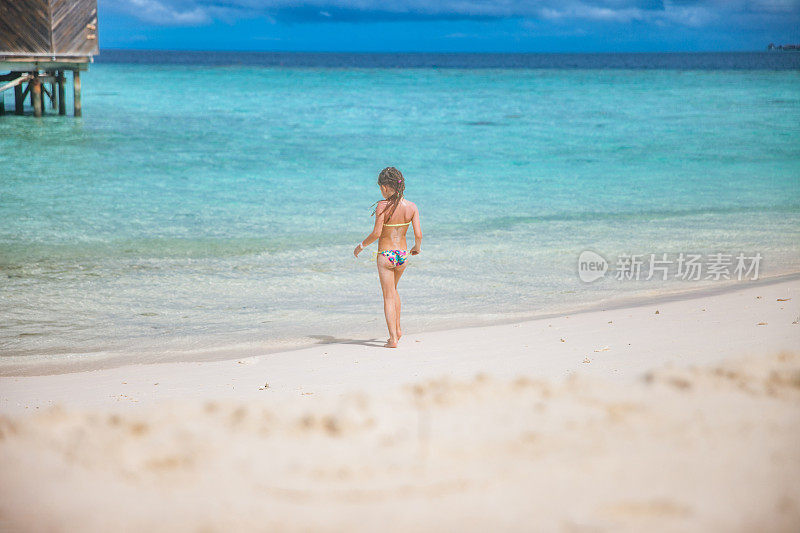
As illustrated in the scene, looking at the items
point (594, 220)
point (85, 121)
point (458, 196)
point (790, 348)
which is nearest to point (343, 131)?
point (85, 121)

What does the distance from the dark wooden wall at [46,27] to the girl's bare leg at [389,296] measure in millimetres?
22365

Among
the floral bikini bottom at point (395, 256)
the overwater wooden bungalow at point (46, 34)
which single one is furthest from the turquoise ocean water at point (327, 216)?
the overwater wooden bungalow at point (46, 34)

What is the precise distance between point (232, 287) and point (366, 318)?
2.03 meters

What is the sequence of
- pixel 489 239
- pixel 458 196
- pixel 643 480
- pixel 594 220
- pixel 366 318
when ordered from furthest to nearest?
pixel 458 196 < pixel 594 220 < pixel 489 239 < pixel 366 318 < pixel 643 480

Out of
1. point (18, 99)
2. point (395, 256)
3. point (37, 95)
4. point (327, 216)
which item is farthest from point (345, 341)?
point (18, 99)

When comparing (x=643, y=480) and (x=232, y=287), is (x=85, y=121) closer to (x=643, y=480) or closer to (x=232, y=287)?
(x=232, y=287)

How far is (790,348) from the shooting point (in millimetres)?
4375

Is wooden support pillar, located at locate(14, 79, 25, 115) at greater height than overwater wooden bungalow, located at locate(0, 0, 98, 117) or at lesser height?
lesser

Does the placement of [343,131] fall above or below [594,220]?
above

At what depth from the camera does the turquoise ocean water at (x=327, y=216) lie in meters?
6.87

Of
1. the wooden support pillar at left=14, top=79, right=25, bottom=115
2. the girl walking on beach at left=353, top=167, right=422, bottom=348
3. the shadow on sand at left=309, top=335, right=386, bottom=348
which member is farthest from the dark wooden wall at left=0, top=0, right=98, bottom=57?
the girl walking on beach at left=353, top=167, right=422, bottom=348

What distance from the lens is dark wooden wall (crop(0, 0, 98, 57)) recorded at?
2298cm

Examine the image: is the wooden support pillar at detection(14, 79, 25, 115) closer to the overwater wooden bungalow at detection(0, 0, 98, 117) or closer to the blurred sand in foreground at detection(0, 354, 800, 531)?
the overwater wooden bungalow at detection(0, 0, 98, 117)

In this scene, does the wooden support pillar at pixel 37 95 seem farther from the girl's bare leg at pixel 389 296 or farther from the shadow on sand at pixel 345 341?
the girl's bare leg at pixel 389 296
